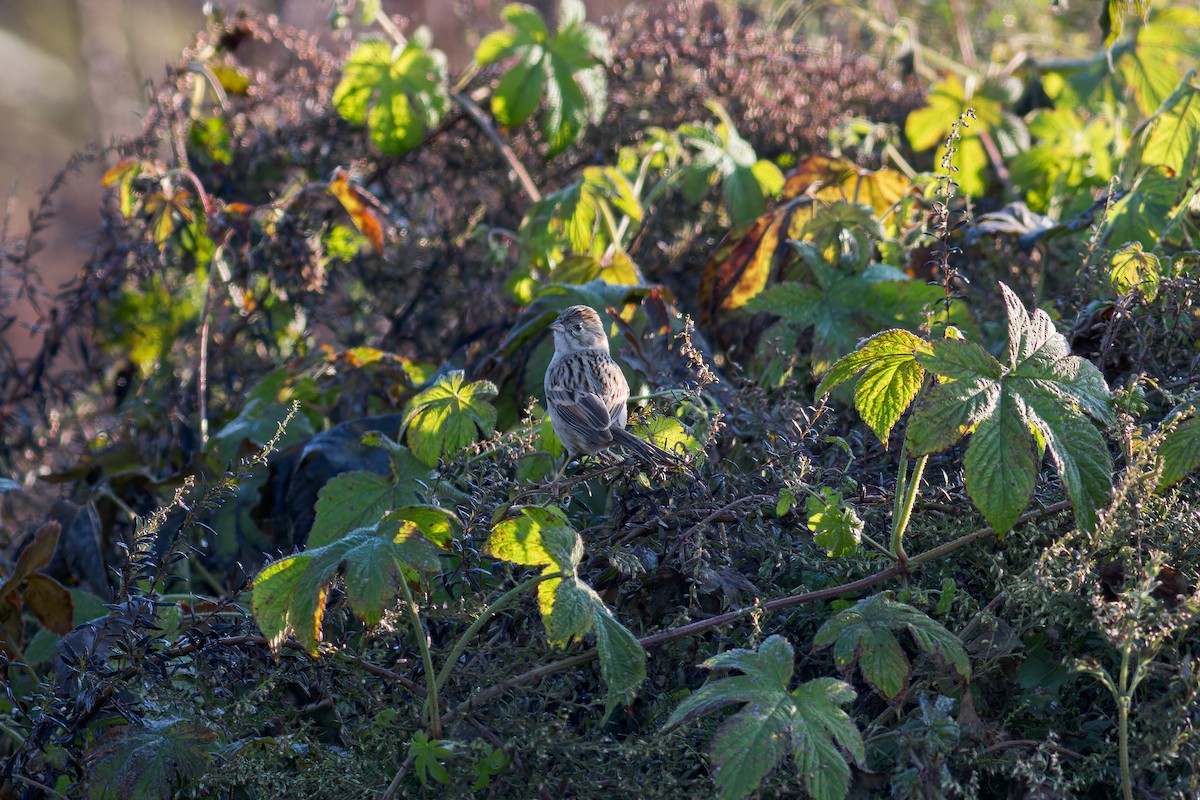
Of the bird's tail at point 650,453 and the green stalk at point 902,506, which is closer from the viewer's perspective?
the green stalk at point 902,506

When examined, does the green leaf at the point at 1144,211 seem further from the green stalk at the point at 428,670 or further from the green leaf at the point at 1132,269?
the green stalk at the point at 428,670

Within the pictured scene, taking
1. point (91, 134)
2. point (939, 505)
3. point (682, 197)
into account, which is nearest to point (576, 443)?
point (939, 505)

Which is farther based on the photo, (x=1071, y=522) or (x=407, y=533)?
(x=1071, y=522)

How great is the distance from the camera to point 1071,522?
97.9 inches

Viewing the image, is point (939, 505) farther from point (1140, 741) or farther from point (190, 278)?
point (190, 278)

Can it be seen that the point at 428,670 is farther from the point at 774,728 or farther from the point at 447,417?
the point at 447,417

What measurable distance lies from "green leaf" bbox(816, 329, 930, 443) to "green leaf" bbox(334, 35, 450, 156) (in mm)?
2889

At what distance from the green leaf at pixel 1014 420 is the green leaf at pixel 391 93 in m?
3.08

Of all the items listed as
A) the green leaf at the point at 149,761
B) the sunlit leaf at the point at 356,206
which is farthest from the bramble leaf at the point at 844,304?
the green leaf at the point at 149,761

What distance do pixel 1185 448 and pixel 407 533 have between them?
1625mm

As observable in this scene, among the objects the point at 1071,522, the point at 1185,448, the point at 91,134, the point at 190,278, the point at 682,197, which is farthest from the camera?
the point at 91,134

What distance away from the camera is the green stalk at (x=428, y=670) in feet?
7.17

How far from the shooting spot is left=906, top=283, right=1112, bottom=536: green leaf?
7.14ft

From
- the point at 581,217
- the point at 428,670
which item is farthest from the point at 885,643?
the point at 581,217
